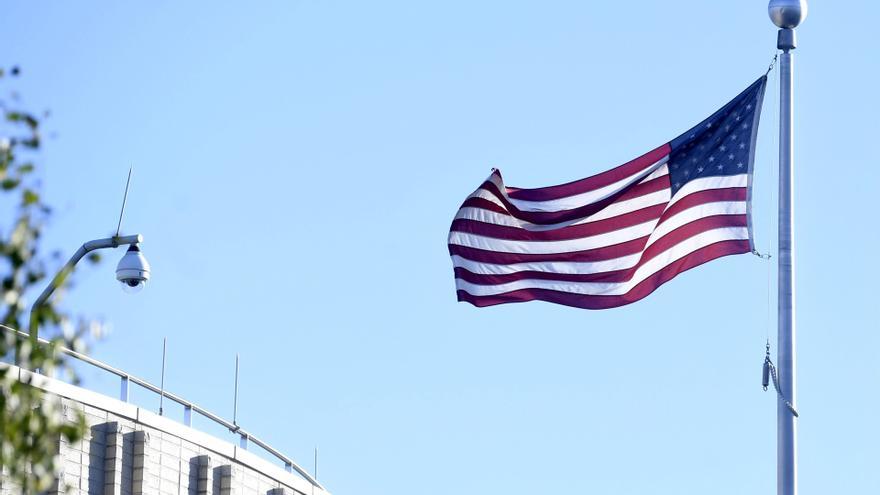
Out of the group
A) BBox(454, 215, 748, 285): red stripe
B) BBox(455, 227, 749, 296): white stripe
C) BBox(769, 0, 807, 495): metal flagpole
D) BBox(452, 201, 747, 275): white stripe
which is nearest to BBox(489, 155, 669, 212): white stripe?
BBox(452, 201, 747, 275): white stripe

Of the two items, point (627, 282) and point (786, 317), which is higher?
point (627, 282)

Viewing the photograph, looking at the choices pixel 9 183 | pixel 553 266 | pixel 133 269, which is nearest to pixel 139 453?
pixel 133 269

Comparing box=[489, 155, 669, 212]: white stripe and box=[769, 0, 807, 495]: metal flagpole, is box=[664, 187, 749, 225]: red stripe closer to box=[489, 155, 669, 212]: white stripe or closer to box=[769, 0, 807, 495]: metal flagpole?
box=[489, 155, 669, 212]: white stripe

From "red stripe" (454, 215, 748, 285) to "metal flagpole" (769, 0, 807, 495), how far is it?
186 cm

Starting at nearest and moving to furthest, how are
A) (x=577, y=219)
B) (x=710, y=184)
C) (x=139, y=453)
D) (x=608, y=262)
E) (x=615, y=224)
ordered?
(x=710, y=184) < (x=608, y=262) < (x=615, y=224) < (x=577, y=219) < (x=139, y=453)

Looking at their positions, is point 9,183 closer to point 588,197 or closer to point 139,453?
point 588,197

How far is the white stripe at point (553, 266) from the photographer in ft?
78.5

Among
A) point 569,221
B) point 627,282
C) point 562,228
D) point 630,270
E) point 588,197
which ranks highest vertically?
point 588,197

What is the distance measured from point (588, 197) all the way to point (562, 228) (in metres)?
0.54

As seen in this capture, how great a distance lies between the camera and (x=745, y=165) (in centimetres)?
2352

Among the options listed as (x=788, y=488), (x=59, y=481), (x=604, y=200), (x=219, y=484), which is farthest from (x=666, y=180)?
(x=219, y=484)

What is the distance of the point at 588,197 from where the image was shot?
2433 cm

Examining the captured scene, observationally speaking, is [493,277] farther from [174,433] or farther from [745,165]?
[174,433]

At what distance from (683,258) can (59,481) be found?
1586 centimetres
